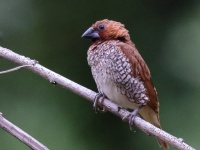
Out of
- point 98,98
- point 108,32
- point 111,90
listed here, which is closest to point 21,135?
point 98,98

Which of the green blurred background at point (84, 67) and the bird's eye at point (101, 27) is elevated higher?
the bird's eye at point (101, 27)

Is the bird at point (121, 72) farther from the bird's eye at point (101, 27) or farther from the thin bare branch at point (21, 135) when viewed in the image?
the thin bare branch at point (21, 135)

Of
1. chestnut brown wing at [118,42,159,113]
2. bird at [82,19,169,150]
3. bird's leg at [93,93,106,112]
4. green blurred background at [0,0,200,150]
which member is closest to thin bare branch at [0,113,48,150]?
bird's leg at [93,93,106,112]

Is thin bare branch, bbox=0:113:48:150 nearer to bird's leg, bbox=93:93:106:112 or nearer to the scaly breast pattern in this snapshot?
bird's leg, bbox=93:93:106:112

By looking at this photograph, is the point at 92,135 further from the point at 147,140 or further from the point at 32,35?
the point at 32,35

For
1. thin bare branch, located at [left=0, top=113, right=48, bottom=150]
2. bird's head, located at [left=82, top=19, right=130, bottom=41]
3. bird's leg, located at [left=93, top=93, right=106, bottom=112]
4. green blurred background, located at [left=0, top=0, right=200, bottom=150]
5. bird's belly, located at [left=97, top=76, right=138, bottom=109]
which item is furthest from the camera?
green blurred background, located at [left=0, top=0, right=200, bottom=150]

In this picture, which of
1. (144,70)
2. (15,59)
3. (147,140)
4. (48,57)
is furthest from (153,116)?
(48,57)

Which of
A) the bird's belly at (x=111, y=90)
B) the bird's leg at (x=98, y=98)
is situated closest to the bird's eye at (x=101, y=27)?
the bird's belly at (x=111, y=90)
